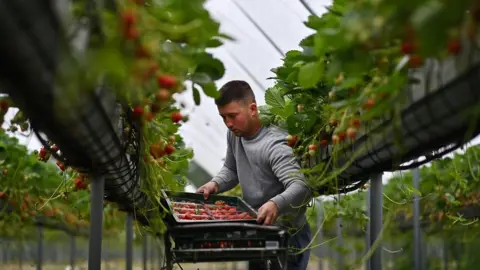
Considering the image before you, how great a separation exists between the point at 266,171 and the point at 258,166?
0.20 ft

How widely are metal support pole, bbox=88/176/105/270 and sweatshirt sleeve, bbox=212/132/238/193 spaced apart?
1.50 meters

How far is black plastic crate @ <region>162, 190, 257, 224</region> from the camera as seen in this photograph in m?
3.43

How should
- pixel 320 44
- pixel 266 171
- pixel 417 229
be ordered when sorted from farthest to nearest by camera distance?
pixel 417 229 → pixel 266 171 → pixel 320 44

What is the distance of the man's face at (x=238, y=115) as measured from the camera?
4004 mm

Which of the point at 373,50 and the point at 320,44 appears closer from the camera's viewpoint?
the point at 373,50

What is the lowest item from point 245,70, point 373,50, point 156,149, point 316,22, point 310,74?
point 156,149

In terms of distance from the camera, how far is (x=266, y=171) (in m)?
4.31

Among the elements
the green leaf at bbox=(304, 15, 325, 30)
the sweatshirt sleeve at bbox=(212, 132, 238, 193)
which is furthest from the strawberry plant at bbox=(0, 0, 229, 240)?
the sweatshirt sleeve at bbox=(212, 132, 238, 193)

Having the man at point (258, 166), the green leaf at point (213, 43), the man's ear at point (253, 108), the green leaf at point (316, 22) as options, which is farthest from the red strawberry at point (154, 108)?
the man's ear at point (253, 108)

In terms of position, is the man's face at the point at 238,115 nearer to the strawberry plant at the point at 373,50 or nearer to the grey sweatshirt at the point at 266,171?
the grey sweatshirt at the point at 266,171

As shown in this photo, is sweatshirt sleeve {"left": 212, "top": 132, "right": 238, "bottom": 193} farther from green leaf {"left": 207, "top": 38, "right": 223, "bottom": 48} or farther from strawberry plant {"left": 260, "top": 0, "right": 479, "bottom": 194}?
green leaf {"left": 207, "top": 38, "right": 223, "bottom": 48}

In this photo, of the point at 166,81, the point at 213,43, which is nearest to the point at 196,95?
the point at 213,43

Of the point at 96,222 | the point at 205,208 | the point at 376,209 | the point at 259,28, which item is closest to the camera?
the point at 96,222

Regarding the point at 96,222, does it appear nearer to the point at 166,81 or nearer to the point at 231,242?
the point at 231,242
